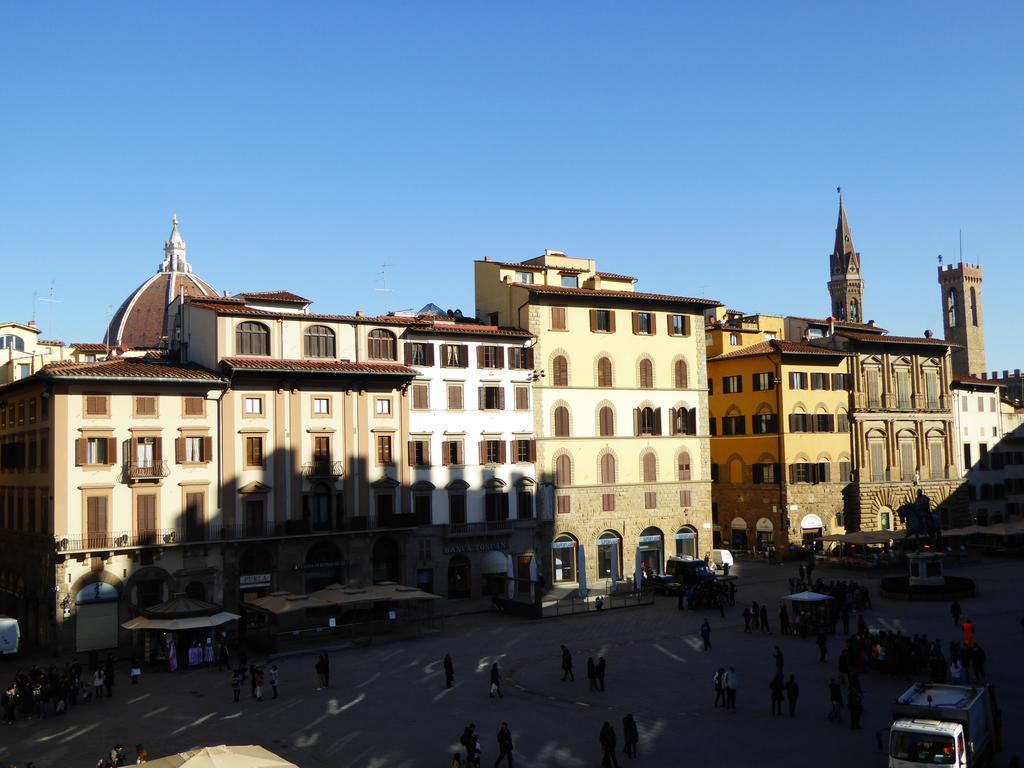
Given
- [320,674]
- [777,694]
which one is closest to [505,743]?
[777,694]

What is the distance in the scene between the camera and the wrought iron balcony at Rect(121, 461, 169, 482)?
150 feet

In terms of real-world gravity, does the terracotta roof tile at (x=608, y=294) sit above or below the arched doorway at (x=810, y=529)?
above

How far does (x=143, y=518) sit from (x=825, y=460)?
46.8 meters

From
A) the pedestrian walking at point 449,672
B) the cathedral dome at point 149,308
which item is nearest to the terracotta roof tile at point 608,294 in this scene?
the pedestrian walking at point 449,672

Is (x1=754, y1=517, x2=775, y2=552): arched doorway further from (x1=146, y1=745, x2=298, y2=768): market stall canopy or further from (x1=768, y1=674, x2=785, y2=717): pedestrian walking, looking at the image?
(x1=146, y1=745, x2=298, y2=768): market stall canopy

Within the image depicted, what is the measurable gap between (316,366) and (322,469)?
203 inches

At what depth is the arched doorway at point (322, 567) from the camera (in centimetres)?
5044

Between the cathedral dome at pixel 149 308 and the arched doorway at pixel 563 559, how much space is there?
70.3m

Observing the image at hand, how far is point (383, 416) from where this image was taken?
53500mm

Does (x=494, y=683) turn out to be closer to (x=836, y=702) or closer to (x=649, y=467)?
(x=836, y=702)

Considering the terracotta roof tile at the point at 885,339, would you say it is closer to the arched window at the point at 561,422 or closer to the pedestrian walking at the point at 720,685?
the arched window at the point at 561,422

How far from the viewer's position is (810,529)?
7112cm

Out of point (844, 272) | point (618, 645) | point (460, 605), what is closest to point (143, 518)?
point (460, 605)

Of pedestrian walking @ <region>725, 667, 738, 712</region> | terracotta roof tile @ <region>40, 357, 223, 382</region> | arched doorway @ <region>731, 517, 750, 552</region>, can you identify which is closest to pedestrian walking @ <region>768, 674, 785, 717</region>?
pedestrian walking @ <region>725, 667, 738, 712</region>
